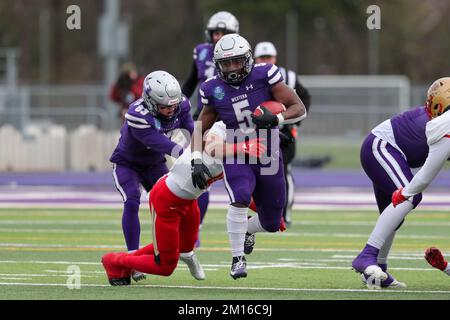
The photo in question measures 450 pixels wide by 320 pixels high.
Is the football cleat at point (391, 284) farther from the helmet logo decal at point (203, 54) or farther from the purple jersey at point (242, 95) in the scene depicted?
the helmet logo decal at point (203, 54)

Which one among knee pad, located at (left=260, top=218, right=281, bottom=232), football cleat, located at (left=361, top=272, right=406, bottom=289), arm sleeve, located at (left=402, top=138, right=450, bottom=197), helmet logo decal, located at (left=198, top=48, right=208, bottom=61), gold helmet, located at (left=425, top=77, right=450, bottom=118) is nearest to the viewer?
arm sleeve, located at (left=402, top=138, right=450, bottom=197)

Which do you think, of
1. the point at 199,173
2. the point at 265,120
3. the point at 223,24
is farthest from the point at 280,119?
the point at 223,24

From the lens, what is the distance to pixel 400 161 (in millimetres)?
8609

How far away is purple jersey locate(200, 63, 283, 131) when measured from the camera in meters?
8.93

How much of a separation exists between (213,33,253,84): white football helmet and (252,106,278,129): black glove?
0.33 meters

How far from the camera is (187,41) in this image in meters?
50.0

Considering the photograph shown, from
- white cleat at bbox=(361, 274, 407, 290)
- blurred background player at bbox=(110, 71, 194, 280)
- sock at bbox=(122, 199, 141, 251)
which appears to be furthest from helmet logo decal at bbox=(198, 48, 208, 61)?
white cleat at bbox=(361, 274, 407, 290)

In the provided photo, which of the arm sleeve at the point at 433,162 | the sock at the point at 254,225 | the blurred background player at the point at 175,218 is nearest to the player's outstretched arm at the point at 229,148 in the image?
the blurred background player at the point at 175,218

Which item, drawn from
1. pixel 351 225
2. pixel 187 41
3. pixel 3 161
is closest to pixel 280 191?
pixel 351 225

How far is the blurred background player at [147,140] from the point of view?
8.93 m

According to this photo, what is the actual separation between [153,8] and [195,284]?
1879 inches

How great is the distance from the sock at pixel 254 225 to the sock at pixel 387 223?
97cm

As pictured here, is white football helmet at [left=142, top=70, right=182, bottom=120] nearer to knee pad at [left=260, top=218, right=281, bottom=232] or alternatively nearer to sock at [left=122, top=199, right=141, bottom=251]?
sock at [left=122, top=199, right=141, bottom=251]

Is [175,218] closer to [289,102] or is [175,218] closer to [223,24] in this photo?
[289,102]
